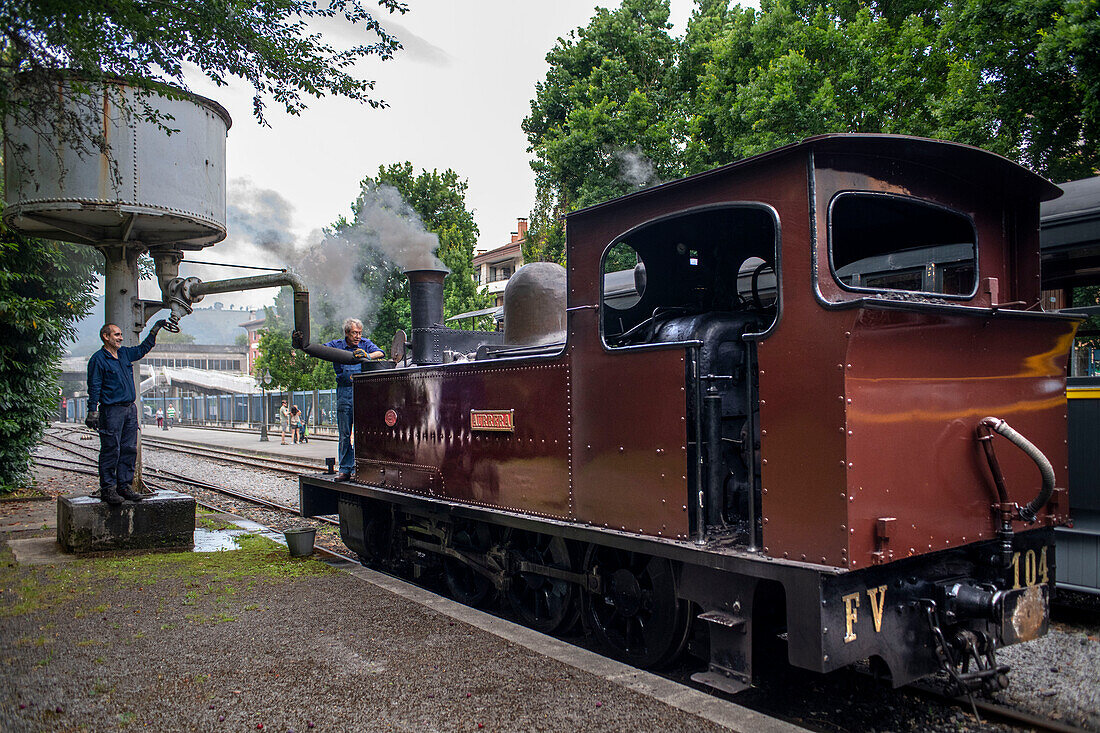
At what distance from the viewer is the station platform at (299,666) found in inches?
147

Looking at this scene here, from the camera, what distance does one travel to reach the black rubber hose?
3.78 metres

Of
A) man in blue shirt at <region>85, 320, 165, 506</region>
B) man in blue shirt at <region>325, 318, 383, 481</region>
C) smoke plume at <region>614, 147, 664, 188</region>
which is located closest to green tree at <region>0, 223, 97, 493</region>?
man in blue shirt at <region>85, 320, 165, 506</region>

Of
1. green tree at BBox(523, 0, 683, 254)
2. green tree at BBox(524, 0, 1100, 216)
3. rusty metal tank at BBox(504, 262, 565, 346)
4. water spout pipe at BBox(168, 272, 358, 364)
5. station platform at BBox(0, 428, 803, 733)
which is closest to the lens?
station platform at BBox(0, 428, 803, 733)

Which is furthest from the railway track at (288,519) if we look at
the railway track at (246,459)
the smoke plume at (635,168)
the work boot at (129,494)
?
the smoke plume at (635,168)

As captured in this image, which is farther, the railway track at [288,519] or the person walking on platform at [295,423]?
the person walking on platform at [295,423]

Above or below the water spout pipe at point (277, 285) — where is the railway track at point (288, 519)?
below

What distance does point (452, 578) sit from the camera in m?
6.69

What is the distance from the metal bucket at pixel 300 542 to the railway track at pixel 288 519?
352 millimetres

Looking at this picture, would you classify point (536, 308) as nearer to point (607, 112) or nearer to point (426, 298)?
point (426, 298)

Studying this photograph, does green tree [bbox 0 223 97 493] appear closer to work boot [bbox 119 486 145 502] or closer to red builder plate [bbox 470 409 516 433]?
work boot [bbox 119 486 145 502]

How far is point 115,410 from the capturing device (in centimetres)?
788

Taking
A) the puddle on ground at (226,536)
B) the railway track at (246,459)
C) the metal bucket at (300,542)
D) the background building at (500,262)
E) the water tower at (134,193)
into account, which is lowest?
the railway track at (246,459)

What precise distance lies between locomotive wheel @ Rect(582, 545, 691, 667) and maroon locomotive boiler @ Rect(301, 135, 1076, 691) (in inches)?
0.7

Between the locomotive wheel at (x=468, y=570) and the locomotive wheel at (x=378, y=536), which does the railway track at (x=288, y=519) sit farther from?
the locomotive wheel at (x=468, y=570)
